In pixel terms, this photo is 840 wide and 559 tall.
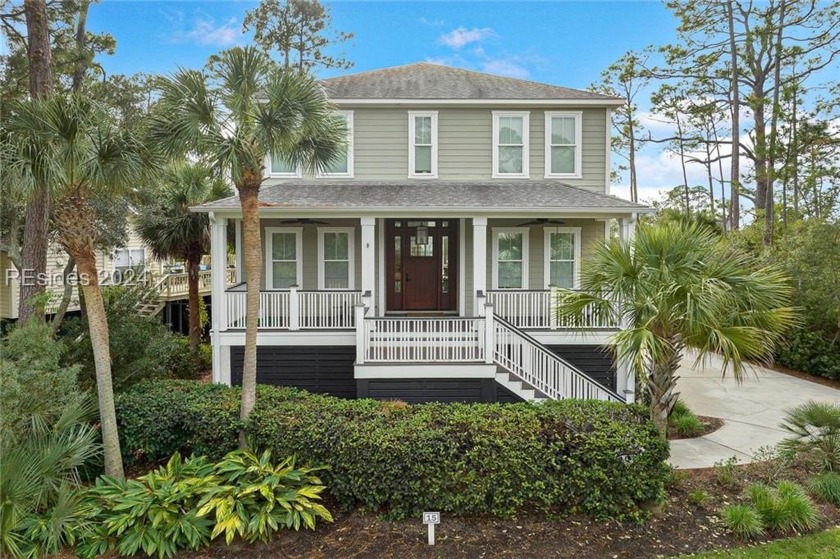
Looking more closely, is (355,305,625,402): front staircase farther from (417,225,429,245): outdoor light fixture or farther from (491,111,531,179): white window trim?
(491,111,531,179): white window trim

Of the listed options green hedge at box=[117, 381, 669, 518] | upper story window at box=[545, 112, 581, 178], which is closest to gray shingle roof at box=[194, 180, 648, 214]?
upper story window at box=[545, 112, 581, 178]

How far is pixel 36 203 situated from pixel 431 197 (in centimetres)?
755

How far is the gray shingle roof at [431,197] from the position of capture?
8883 millimetres

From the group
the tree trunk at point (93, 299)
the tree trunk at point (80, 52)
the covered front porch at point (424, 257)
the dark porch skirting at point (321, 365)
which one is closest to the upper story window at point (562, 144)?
the covered front porch at point (424, 257)

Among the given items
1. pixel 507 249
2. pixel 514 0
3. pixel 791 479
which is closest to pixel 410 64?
pixel 514 0

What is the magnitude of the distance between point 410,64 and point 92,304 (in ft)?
35.3

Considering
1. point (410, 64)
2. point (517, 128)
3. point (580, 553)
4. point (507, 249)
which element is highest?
point (410, 64)

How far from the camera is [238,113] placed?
5.62 m

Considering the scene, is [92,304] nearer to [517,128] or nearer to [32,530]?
[32,530]

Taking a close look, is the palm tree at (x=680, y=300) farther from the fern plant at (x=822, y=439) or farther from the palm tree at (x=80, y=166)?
the palm tree at (x=80, y=166)

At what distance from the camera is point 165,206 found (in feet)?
41.1

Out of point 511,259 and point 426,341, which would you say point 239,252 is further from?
point 511,259

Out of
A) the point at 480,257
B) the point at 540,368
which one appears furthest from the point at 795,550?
the point at 480,257

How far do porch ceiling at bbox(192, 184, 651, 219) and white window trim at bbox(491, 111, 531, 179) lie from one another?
19 centimetres
